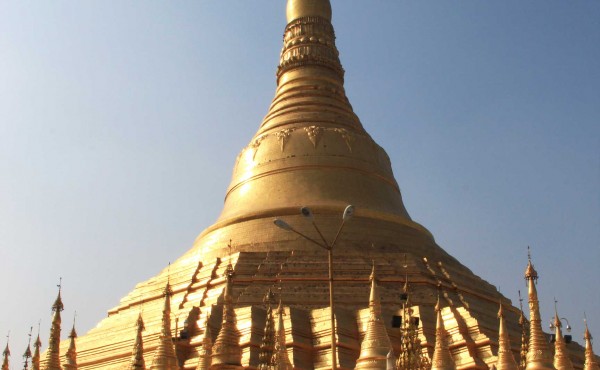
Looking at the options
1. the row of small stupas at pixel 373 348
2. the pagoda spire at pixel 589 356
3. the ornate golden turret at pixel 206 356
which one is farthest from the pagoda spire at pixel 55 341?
the pagoda spire at pixel 589 356

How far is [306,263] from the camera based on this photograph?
25.3 meters

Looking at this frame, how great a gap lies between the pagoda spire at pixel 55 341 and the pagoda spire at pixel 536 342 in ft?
31.3

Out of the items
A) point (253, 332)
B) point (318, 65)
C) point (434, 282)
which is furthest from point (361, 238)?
point (318, 65)

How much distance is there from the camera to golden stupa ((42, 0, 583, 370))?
21797 mm

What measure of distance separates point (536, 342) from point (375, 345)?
283 cm

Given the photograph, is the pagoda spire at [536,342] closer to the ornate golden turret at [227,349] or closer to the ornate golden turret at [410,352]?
the ornate golden turret at [410,352]

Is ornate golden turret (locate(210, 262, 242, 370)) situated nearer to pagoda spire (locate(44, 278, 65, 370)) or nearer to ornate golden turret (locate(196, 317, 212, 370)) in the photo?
ornate golden turret (locate(196, 317, 212, 370))

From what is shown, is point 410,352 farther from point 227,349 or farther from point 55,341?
point 55,341

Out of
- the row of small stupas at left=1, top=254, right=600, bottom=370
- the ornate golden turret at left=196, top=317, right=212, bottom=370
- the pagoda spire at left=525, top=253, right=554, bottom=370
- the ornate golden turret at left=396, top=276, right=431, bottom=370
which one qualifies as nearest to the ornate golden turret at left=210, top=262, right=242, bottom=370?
the row of small stupas at left=1, top=254, right=600, bottom=370

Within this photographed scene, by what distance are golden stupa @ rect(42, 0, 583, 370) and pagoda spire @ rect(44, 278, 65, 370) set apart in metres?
1.69

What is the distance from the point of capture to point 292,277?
2475 cm

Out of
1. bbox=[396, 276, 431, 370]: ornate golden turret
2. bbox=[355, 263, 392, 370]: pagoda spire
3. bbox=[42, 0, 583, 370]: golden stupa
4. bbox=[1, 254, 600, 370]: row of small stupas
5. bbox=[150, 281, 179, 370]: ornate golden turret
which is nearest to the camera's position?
bbox=[355, 263, 392, 370]: pagoda spire

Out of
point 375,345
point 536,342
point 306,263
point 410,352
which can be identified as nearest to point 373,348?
point 375,345

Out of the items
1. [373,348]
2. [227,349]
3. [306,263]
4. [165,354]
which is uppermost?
[306,263]
